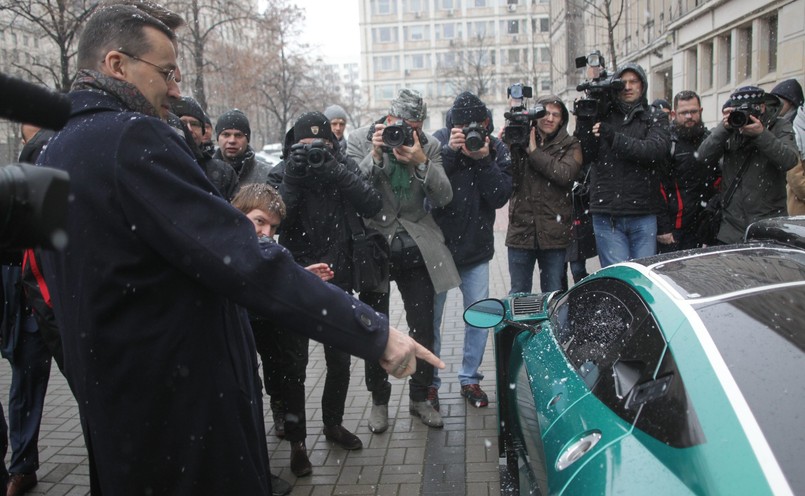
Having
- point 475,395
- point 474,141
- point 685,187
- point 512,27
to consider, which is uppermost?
point 512,27

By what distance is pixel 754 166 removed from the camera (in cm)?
521

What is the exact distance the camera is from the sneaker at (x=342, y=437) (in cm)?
417

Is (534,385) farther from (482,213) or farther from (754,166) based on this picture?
(754,166)

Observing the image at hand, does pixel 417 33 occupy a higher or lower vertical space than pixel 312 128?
higher

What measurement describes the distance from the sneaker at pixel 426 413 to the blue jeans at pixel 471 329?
0.25 meters

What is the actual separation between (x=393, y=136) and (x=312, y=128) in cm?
54

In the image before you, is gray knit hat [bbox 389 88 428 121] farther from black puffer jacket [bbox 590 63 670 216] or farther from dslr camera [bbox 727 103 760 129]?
dslr camera [bbox 727 103 760 129]

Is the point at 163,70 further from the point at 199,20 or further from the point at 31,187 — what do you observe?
the point at 199,20


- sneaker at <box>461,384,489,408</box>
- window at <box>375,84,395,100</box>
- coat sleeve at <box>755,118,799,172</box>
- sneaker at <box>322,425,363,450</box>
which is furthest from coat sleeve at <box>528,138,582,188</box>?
window at <box>375,84,395,100</box>

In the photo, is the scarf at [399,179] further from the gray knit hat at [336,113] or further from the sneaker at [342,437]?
the gray knit hat at [336,113]

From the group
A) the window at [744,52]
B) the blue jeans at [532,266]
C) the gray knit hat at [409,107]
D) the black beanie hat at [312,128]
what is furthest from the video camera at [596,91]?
the window at [744,52]

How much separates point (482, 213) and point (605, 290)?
2.17 meters

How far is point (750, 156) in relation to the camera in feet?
17.3

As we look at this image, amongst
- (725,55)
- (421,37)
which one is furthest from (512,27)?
(725,55)
